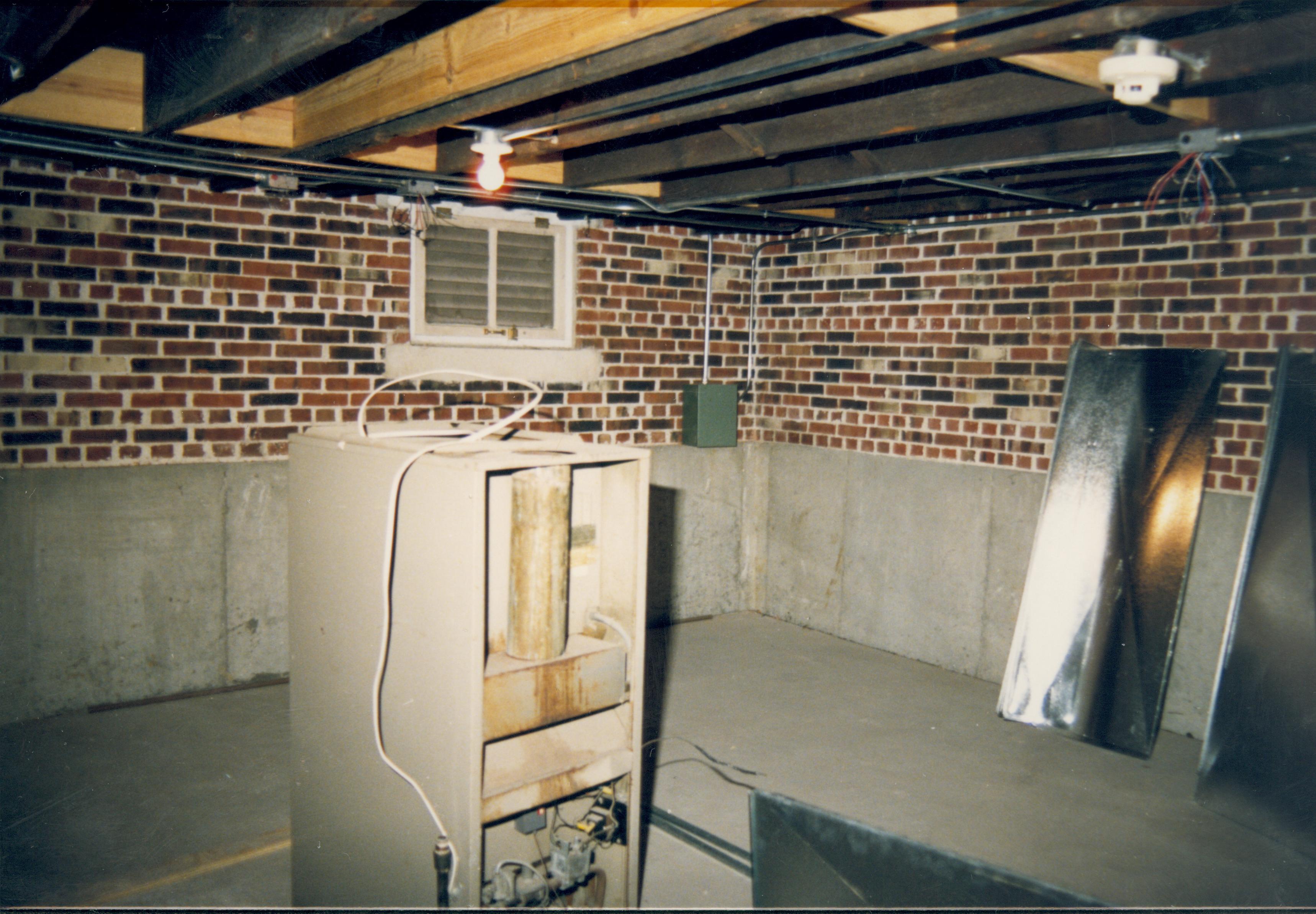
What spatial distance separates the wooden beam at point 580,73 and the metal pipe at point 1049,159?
4.36 feet

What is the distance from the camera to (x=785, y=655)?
5.34 metres

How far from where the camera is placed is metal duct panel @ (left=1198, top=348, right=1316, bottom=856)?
337 cm

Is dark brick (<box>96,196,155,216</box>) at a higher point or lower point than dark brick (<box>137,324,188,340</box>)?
higher

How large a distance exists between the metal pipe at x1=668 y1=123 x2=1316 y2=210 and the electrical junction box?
1.60 m

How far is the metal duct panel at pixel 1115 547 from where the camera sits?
399 cm

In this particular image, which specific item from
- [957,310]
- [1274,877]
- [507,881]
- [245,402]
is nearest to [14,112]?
[245,402]

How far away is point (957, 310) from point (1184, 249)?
1.18 meters

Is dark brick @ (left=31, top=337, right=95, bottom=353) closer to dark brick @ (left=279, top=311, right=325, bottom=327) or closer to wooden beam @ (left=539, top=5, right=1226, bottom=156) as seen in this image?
dark brick @ (left=279, top=311, right=325, bottom=327)

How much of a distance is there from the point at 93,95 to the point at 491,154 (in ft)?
4.68

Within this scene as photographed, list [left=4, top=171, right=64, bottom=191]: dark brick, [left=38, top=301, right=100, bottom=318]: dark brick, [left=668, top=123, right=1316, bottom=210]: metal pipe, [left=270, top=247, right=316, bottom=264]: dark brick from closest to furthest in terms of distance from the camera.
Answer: [left=668, top=123, right=1316, bottom=210]: metal pipe → [left=4, top=171, right=64, bottom=191]: dark brick → [left=38, top=301, right=100, bottom=318]: dark brick → [left=270, top=247, right=316, bottom=264]: dark brick

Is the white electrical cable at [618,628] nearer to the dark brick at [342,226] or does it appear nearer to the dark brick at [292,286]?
the dark brick at [292,286]

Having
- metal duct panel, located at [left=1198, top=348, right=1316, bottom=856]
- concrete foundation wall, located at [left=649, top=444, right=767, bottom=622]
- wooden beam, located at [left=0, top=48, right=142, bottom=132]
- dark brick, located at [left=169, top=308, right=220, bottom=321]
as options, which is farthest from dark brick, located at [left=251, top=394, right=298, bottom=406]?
metal duct panel, located at [left=1198, top=348, right=1316, bottom=856]

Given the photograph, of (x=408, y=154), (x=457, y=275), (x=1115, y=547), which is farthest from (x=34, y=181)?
(x=1115, y=547)

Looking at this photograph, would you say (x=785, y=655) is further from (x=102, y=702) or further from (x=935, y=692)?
(x=102, y=702)
